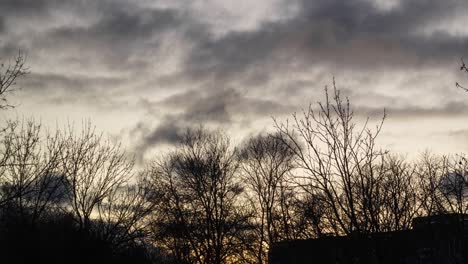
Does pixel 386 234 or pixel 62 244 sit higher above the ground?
pixel 62 244

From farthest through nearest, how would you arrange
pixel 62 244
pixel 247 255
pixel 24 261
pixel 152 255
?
pixel 152 255 < pixel 247 255 < pixel 62 244 < pixel 24 261

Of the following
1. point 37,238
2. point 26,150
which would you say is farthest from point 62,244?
point 26,150

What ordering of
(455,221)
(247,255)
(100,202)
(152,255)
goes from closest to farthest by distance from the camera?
1. (455,221)
2. (100,202)
3. (247,255)
4. (152,255)

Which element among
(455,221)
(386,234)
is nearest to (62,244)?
(386,234)

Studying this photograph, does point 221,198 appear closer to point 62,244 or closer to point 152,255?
point 152,255

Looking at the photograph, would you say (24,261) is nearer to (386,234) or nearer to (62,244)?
(62,244)

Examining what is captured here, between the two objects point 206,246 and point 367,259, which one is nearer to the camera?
point 367,259

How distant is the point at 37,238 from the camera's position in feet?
70.4

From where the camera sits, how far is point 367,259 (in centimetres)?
1059

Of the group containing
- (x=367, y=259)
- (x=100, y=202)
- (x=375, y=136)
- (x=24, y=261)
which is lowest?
(x=367, y=259)

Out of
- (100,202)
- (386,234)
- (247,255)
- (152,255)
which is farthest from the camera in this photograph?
(152,255)

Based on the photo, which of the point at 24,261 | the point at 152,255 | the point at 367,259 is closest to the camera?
the point at 367,259

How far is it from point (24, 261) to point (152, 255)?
71.4ft

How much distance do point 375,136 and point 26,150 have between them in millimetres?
18217
